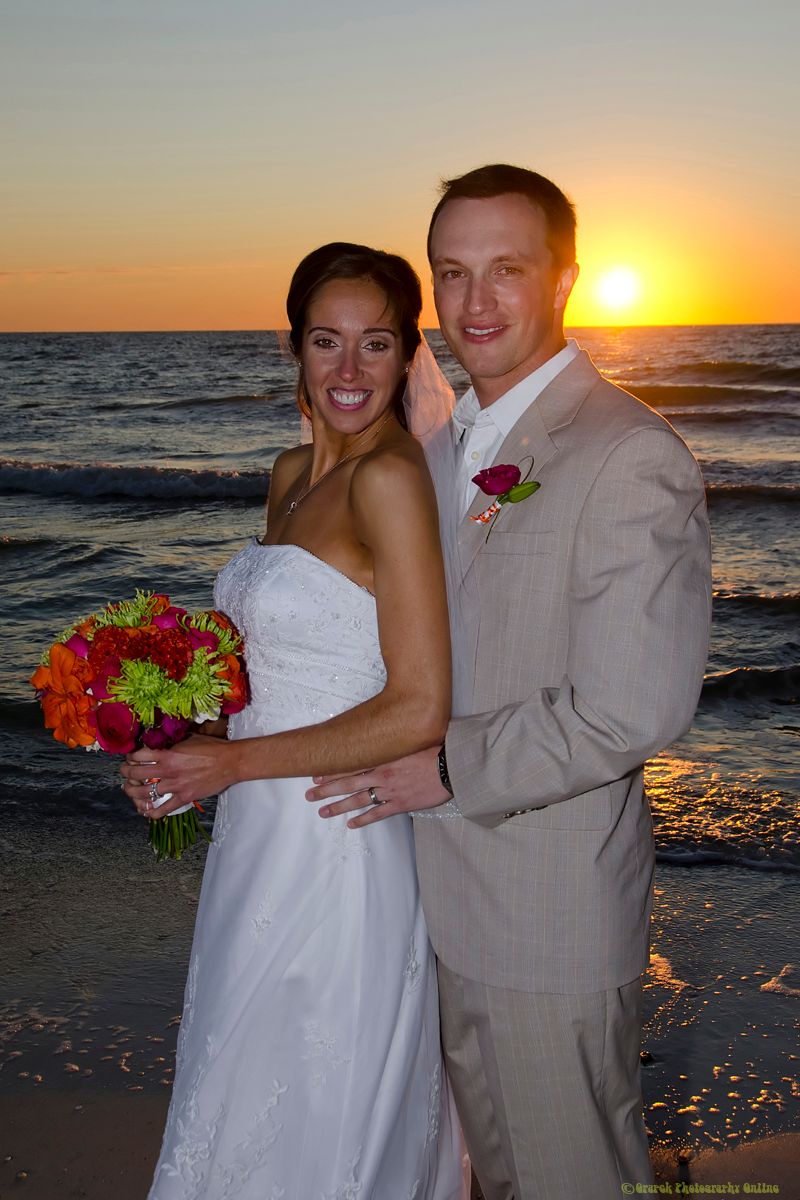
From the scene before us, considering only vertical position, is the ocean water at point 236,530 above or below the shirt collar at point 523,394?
below

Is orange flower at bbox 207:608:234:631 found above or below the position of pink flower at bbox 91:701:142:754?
above

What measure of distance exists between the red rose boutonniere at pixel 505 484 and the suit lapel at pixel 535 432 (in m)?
0.04

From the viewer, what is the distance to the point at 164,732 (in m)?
2.59

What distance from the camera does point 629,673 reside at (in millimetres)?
2107

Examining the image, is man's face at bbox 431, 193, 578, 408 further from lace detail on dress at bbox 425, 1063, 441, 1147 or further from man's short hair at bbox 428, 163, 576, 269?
lace detail on dress at bbox 425, 1063, 441, 1147

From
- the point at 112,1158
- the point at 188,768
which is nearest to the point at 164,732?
the point at 188,768

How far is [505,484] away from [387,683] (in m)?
0.53

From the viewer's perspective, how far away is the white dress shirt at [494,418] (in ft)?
8.29

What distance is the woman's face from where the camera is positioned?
2820mm

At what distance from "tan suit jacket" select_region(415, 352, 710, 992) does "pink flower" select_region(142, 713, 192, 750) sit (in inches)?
23.3

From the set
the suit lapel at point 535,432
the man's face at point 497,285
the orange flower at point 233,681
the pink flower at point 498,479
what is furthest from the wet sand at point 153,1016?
the man's face at point 497,285

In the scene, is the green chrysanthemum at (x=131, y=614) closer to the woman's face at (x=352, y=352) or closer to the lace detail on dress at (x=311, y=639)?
the lace detail on dress at (x=311, y=639)

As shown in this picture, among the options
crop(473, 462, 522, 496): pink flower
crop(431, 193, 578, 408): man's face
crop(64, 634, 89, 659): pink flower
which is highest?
crop(431, 193, 578, 408): man's face

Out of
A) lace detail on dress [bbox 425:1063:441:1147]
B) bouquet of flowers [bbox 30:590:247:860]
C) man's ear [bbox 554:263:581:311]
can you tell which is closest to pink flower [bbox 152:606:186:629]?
bouquet of flowers [bbox 30:590:247:860]
